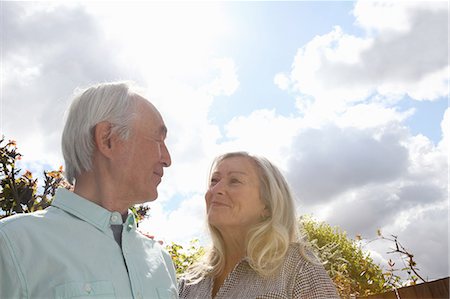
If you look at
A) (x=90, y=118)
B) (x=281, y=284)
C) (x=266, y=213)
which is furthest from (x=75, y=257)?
(x=266, y=213)

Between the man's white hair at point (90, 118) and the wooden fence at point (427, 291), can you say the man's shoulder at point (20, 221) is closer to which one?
the man's white hair at point (90, 118)

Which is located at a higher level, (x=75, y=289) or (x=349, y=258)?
(x=349, y=258)

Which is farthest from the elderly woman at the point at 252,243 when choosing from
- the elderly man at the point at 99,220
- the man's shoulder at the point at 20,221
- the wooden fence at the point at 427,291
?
the man's shoulder at the point at 20,221

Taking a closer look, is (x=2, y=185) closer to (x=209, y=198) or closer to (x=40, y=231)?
(x=209, y=198)

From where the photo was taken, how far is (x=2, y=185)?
4242 mm

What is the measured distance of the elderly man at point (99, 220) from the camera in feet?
5.72

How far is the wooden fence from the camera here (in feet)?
8.75

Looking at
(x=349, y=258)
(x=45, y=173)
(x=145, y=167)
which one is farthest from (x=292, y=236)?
(x=349, y=258)

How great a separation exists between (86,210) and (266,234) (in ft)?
4.70

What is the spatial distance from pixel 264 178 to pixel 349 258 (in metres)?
6.34

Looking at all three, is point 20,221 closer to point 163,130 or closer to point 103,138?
point 103,138

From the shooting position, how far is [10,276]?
1.68 m

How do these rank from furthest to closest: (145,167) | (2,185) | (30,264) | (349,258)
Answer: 1. (349,258)
2. (2,185)
3. (145,167)
4. (30,264)

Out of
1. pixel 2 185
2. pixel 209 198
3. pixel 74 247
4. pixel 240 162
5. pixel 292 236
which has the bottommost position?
pixel 74 247
